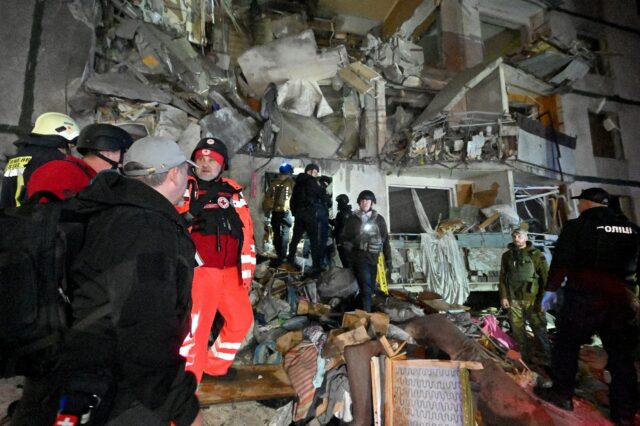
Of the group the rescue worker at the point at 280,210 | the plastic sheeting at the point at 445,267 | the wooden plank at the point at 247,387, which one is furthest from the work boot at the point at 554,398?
the rescue worker at the point at 280,210

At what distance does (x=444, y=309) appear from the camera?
19.3 ft

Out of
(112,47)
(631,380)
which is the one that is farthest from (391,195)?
(112,47)

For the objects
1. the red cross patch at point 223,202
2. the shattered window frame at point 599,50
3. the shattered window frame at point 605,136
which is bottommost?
Answer: the red cross patch at point 223,202

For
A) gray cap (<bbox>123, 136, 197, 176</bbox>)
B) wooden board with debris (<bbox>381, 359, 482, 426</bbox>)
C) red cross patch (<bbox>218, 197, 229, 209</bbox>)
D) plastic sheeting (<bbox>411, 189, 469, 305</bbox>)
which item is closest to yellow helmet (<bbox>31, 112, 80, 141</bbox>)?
red cross patch (<bbox>218, 197, 229, 209</bbox>)

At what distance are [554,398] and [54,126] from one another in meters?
6.14

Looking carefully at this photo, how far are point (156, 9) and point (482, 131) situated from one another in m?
9.81

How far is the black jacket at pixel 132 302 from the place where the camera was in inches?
43.7

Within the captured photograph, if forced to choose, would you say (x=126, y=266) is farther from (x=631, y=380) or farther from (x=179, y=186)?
(x=631, y=380)

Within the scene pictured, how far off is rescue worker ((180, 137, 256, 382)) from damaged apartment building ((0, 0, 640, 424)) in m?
4.20

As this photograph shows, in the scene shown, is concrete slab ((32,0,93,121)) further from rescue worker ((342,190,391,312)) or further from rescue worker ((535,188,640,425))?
rescue worker ((535,188,640,425))

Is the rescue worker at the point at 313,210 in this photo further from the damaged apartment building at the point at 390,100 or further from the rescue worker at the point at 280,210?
the damaged apartment building at the point at 390,100

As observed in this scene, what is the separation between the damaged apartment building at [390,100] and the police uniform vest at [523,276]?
112 inches

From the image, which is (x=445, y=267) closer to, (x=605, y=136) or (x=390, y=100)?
(x=390, y=100)

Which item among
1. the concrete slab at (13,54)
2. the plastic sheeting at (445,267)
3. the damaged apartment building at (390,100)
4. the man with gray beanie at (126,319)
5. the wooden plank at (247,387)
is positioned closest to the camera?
the man with gray beanie at (126,319)
